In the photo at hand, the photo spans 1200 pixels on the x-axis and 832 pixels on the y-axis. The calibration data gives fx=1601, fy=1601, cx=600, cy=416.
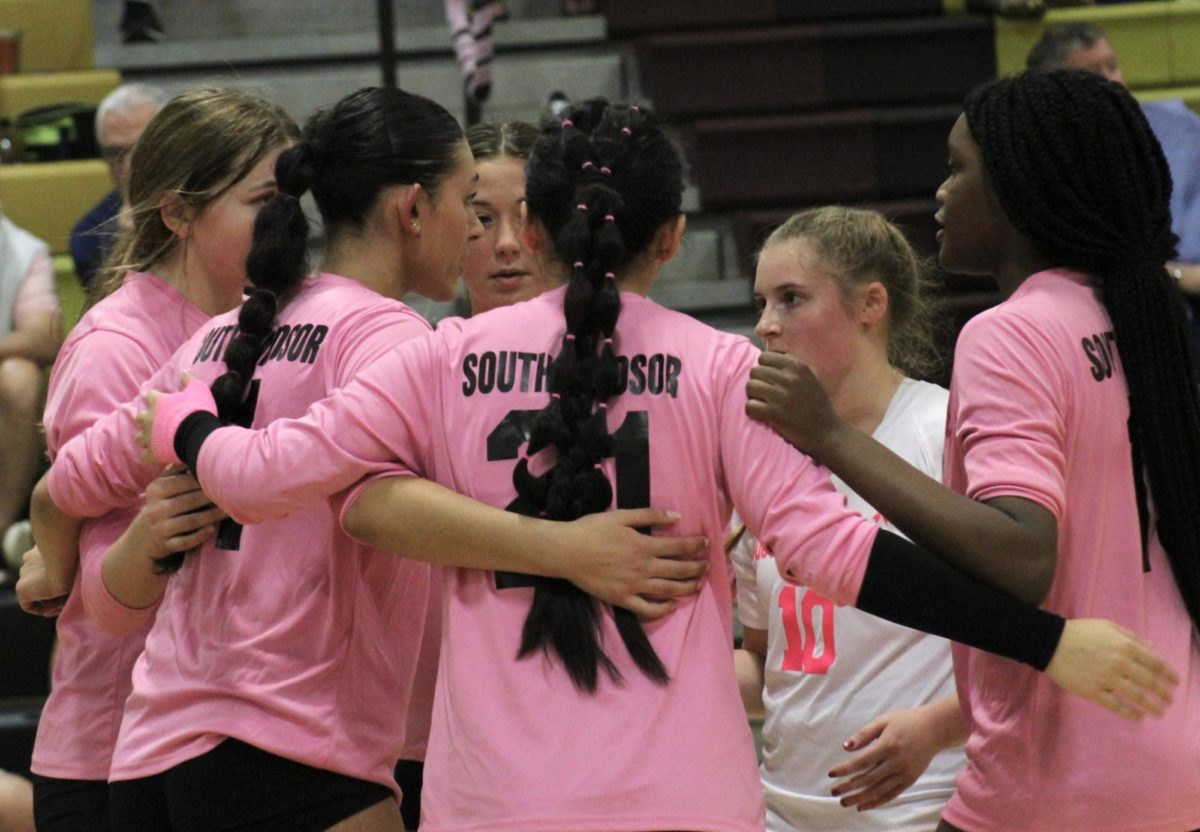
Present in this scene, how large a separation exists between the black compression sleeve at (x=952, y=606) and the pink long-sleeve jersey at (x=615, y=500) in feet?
0.11

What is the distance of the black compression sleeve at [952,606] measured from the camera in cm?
170

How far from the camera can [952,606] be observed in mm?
1705

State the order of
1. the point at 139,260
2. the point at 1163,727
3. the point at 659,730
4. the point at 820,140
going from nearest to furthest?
the point at 659,730, the point at 1163,727, the point at 139,260, the point at 820,140

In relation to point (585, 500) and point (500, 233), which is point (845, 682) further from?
point (500, 233)

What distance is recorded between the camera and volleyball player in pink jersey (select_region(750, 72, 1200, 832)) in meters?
1.80

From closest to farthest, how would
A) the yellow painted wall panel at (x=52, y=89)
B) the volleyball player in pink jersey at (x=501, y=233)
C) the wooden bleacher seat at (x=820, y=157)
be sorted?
the volleyball player in pink jersey at (x=501, y=233) → the wooden bleacher seat at (x=820, y=157) → the yellow painted wall panel at (x=52, y=89)

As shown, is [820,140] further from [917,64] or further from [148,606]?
[148,606]

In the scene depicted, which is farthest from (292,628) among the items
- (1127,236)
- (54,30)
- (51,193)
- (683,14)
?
(54,30)

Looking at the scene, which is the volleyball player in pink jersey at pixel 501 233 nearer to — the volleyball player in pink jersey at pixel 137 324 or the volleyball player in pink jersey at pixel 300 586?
the volleyball player in pink jersey at pixel 137 324

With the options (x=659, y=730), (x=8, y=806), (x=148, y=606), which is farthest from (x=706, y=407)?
(x=8, y=806)

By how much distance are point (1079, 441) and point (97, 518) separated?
1.33 metres

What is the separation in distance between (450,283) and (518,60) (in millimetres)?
4231

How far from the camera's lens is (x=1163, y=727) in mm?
1852

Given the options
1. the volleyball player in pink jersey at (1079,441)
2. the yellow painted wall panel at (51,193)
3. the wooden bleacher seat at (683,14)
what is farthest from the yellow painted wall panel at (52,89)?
the volleyball player in pink jersey at (1079,441)
